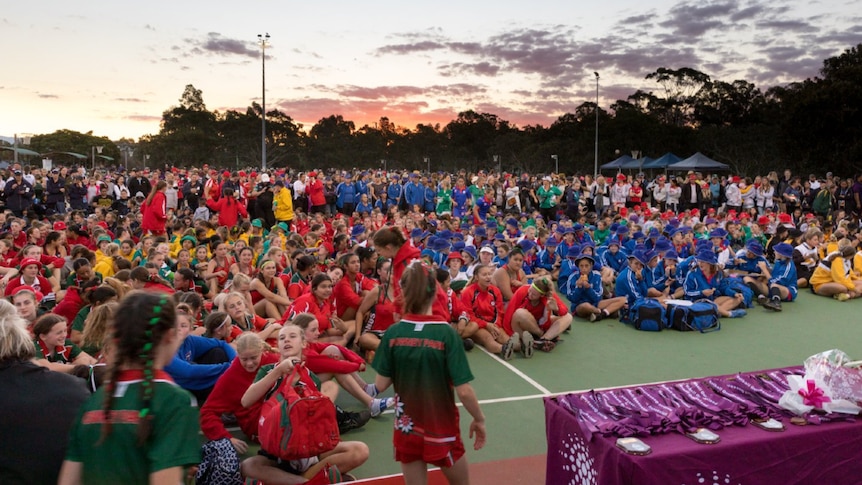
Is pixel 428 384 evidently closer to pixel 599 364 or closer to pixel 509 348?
pixel 509 348

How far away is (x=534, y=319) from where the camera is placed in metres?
8.39

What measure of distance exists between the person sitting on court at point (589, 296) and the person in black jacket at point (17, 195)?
50.9ft

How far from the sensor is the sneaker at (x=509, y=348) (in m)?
8.01

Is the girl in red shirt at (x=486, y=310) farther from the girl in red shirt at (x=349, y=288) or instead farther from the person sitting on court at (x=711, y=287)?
the person sitting on court at (x=711, y=287)

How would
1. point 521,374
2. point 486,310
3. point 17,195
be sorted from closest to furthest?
point 521,374 → point 486,310 → point 17,195

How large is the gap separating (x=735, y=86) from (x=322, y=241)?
→ 188 ft

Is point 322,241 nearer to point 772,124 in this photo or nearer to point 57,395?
point 57,395

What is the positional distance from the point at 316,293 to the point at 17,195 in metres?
14.6

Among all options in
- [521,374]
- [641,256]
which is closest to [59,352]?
[521,374]

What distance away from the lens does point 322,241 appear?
13.1 m

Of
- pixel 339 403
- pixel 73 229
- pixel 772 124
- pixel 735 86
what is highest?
pixel 735 86

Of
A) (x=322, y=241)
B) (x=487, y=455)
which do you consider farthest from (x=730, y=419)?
(x=322, y=241)

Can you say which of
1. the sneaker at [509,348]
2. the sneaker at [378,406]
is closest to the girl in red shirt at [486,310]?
the sneaker at [509,348]

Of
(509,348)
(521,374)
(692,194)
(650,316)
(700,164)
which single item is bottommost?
(521,374)
